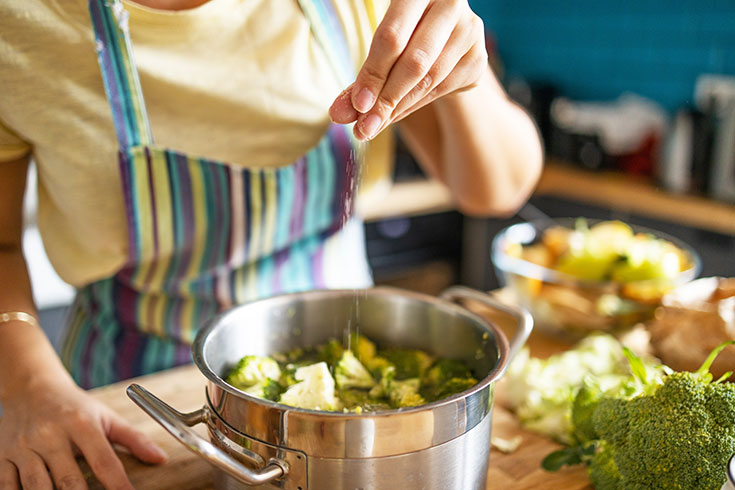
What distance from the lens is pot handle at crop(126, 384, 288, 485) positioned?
1.89ft

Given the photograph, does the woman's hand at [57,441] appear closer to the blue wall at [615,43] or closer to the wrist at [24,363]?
the wrist at [24,363]

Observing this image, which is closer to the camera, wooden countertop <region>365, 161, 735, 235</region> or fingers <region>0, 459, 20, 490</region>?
fingers <region>0, 459, 20, 490</region>

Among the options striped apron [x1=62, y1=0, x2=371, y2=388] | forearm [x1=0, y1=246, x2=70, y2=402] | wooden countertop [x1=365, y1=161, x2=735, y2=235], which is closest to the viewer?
forearm [x1=0, y1=246, x2=70, y2=402]

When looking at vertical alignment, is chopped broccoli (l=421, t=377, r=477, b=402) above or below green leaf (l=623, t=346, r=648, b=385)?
below

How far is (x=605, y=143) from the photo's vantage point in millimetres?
2699

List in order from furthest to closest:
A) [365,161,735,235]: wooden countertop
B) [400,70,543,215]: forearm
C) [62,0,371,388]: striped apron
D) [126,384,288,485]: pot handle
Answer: [365,161,735,235]: wooden countertop
[400,70,543,215]: forearm
[62,0,371,388]: striped apron
[126,384,288,485]: pot handle

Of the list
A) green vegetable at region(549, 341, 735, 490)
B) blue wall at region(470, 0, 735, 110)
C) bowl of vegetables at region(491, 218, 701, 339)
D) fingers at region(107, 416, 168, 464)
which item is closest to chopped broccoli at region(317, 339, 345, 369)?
fingers at region(107, 416, 168, 464)

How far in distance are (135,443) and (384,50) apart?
0.54m

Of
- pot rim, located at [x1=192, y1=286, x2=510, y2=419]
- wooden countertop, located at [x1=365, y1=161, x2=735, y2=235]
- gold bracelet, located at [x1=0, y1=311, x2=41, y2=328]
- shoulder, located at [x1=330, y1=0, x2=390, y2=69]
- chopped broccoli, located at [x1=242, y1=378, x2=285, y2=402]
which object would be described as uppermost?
shoulder, located at [x1=330, y1=0, x2=390, y2=69]

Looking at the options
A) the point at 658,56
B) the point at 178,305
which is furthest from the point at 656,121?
the point at 178,305

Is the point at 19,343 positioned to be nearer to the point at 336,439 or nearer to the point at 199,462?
the point at 199,462

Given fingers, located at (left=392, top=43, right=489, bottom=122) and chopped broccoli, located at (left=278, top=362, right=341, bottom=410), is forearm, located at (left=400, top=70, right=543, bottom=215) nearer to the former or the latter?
fingers, located at (left=392, top=43, right=489, bottom=122)

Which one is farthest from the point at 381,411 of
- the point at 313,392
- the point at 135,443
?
the point at 135,443

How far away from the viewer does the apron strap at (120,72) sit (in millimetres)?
873
